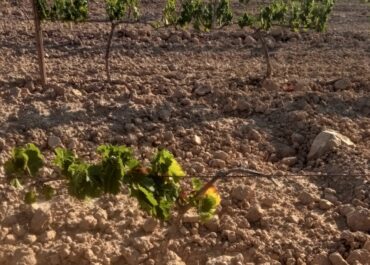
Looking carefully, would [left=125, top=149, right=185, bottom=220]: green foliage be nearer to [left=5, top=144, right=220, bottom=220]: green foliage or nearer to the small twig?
[left=5, top=144, right=220, bottom=220]: green foliage

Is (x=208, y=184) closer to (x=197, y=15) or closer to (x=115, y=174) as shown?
(x=115, y=174)

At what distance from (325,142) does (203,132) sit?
1.30 m

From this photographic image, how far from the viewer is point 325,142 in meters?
5.93

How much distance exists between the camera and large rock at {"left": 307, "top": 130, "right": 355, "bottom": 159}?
590 cm

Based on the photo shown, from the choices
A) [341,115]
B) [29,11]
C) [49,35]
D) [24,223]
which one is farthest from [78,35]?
[24,223]

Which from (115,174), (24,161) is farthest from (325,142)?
(24,161)

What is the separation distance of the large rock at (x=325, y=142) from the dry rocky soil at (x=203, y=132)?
1 centimetres

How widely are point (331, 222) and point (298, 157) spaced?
A: 4.44 feet

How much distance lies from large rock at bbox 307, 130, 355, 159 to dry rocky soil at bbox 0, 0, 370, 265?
0.05 ft

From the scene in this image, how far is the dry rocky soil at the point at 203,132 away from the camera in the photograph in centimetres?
445

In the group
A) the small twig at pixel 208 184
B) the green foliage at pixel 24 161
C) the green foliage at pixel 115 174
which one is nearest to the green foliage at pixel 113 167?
the green foliage at pixel 115 174

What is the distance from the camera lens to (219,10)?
9.20m

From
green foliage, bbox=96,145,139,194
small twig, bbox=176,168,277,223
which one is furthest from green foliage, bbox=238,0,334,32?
green foliage, bbox=96,145,139,194

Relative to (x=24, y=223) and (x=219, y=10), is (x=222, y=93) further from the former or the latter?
(x=24, y=223)
